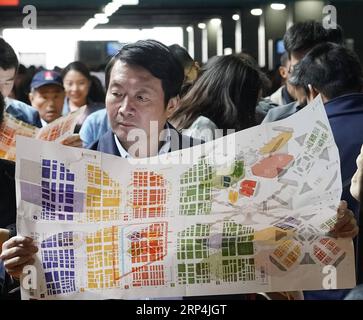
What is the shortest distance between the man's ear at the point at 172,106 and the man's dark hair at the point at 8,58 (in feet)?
1.47

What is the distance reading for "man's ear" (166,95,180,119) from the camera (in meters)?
2.09

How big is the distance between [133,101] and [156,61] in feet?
0.43

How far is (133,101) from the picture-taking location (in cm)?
204

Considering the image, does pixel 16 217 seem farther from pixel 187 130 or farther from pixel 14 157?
pixel 187 130

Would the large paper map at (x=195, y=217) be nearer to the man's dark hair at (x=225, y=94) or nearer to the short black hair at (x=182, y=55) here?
the man's dark hair at (x=225, y=94)

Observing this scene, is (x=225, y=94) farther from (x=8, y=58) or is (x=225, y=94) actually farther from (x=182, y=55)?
(x=8, y=58)

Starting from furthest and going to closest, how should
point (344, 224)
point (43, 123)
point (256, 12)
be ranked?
1. point (256, 12)
2. point (43, 123)
3. point (344, 224)

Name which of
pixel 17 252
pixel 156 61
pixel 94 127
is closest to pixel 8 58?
pixel 94 127

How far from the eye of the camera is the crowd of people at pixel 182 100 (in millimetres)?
2047

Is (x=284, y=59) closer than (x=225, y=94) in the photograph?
No

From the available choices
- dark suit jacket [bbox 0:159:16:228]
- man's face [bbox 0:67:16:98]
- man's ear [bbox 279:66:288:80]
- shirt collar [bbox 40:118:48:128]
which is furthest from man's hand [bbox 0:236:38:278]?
man's ear [bbox 279:66:288:80]
